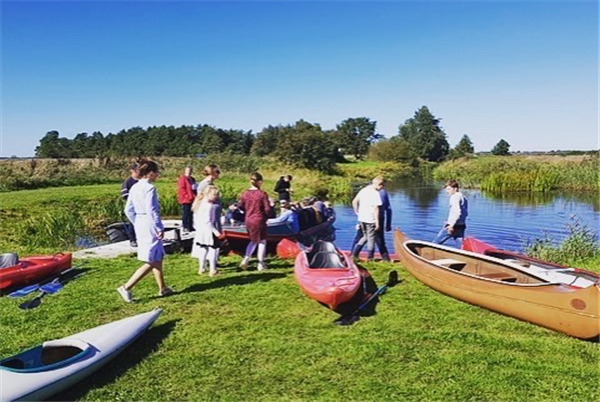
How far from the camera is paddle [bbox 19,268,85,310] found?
6.78m

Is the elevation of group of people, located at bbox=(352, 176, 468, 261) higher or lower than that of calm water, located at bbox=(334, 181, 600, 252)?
higher

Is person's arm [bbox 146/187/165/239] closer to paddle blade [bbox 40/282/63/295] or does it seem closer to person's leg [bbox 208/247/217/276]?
person's leg [bbox 208/247/217/276]

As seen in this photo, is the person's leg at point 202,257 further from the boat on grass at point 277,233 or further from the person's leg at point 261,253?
the boat on grass at point 277,233

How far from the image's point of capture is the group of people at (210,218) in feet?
21.5

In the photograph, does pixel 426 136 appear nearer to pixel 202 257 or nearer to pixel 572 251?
pixel 572 251

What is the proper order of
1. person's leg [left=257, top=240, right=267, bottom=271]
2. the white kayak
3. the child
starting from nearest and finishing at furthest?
the white kayak
the child
person's leg [left=257, top=240, right=267, bottom=271]

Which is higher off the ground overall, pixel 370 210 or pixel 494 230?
pixel 370 210

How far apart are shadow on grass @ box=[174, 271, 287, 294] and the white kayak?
1907 millimetres

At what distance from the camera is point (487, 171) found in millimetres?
43156

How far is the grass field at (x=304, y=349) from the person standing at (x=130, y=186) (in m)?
2.21

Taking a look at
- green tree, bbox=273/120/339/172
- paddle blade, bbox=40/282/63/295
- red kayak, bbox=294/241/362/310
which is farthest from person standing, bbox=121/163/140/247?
green tree, bbox=273/120/339/172

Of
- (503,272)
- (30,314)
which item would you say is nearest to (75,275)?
(30,314)

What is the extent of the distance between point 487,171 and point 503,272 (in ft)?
126

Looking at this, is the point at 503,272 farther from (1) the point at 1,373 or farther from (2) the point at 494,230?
(2) the point at 494,230
